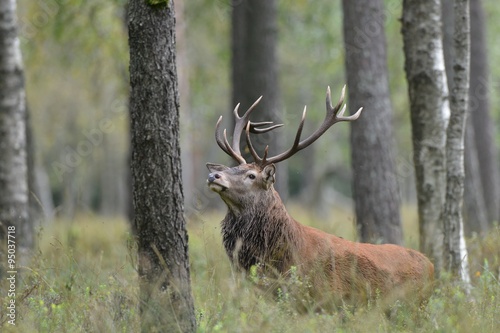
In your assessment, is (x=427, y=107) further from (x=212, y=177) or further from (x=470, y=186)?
(x=470, y=186)

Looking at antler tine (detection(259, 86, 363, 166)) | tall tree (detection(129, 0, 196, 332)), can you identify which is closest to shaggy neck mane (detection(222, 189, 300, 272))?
antler tine (detection(259, 86, 363, 166))

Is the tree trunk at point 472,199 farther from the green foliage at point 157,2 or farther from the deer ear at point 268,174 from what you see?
the green foliage at point 157,2

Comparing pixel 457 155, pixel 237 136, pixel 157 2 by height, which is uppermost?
pixel 157 2

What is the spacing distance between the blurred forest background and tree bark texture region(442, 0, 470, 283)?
1.01 m

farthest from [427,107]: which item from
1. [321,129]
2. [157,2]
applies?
[157,2]

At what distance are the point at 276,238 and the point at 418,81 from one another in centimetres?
268

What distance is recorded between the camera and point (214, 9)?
16.7 metres

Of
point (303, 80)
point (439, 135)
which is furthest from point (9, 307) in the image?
point (303, 80)

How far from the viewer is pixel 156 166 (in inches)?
207

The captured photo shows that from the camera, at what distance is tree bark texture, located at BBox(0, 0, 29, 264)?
9.09 metres

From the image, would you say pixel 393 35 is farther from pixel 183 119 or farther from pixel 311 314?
pixel 311 314

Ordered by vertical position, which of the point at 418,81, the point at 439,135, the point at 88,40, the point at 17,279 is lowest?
the point at 17,279

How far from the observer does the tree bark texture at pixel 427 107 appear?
8414 mm

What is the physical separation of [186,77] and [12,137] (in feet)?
29.3
